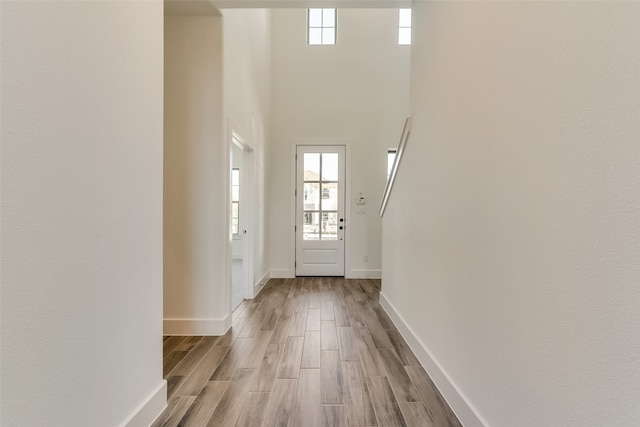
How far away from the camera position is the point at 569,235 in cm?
86

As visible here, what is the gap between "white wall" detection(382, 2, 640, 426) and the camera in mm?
721

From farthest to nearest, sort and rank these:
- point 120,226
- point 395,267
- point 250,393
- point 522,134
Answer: point 395,267 → point 250,393 → point 120,226 → point 522,134

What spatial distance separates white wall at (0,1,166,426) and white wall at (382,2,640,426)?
156cm

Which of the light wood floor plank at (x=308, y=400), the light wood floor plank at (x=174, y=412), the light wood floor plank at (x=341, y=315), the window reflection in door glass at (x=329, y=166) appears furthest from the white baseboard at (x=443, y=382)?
the window reflection in door glass at (x=329, y=166)

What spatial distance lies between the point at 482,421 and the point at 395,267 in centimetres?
170

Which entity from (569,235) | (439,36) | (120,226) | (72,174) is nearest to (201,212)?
(120,226)

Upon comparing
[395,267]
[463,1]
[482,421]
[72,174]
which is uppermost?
[463,1]

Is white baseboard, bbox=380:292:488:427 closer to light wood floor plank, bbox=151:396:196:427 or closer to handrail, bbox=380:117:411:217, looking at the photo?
handrail, bbox=380:117:411:217

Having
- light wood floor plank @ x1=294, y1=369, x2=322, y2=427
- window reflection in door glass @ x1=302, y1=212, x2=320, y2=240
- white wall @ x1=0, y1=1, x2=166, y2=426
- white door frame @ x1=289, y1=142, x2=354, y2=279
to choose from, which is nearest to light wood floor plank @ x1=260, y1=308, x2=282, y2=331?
light wood floor plank @ x1=294, y1=369, x2=322, y2=427

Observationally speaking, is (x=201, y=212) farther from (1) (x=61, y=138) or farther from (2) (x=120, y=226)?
(1) (x=61, y=138)

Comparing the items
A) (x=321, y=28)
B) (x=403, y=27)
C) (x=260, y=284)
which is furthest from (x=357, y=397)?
(x=403, y=27)

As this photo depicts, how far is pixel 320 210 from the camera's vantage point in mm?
5195

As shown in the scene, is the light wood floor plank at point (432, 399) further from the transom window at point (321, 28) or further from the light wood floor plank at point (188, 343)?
the transom window at point (321, 28)

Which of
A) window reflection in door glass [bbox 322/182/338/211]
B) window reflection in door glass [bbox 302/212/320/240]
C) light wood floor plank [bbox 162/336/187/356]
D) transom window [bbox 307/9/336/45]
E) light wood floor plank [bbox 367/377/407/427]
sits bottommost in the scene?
light wood floor plank [bbox 162/336/187/356]
